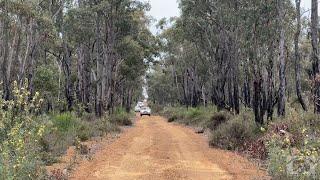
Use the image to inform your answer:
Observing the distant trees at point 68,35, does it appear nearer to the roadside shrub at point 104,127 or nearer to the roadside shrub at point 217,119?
the roadside shrub at point 104,127

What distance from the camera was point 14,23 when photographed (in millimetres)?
27094

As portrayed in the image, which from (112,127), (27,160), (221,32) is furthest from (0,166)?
(221,32)

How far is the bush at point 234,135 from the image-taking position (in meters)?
19.4

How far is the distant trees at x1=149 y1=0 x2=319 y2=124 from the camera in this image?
842 inches

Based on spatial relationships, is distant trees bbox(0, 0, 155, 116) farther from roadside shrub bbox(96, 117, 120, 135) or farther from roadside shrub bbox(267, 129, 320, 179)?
roadside shrub bbox(267, 129, 320, 179)

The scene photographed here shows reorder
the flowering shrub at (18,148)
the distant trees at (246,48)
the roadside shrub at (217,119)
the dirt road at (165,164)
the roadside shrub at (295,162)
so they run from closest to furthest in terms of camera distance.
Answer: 1. the flowering shrub at (18,148)
2. the roadside shrub at (295,162)
3. the dirt road at (165,164)
4. the distant trees at (246,48)
5. the roadside shrub at (217,119)

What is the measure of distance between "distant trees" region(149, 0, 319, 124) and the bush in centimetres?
145

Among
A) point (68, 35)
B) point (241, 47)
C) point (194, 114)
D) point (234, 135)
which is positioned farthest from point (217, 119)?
point (68, 35)

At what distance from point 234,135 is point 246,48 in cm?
421

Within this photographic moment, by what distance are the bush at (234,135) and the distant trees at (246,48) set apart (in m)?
1.45

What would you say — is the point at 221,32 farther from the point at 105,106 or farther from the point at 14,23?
the point at 14,23

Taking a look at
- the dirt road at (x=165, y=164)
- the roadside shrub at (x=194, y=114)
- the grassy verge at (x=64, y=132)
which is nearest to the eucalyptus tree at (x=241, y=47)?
the roadside shrub at (x=194, y=114)

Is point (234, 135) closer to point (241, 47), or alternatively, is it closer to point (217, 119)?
point (241, 47)

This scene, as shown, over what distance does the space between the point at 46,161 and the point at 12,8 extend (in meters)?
12.6
